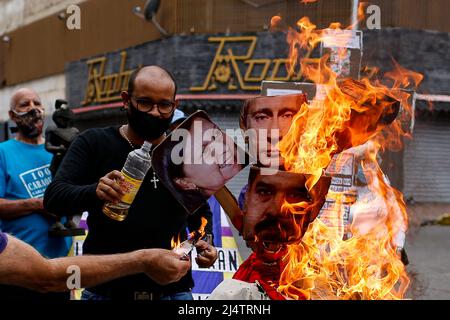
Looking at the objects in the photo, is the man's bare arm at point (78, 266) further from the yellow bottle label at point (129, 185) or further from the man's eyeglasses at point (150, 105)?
the man's eyeglasses at point (150, 105)

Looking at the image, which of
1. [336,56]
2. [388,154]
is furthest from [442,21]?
[336,56]

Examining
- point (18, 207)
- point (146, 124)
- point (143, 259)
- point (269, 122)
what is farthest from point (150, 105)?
point (18, 207)

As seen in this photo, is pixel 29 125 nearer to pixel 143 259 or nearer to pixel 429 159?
pixel 143 259

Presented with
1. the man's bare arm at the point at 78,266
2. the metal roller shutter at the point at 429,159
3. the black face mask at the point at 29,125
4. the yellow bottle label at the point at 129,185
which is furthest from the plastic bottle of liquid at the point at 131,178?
the metal roller shutter at the point at 429,159

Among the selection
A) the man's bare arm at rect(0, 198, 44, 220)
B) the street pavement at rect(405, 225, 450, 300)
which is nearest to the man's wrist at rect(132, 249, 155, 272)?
the man's bare arm at rect(0, 198, 44, 220)

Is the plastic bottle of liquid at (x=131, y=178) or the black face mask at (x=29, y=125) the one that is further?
the black face mask at (x=29, y=125)

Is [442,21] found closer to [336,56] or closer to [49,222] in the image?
[336,56]

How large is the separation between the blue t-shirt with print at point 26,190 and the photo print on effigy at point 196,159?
1.96m

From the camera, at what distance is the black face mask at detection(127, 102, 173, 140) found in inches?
115

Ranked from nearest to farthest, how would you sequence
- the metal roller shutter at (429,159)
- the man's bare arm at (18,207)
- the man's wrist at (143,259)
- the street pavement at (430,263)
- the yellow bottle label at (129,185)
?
the man's wrist at (143,259), the yellow bottle label at (129,185), the man's bare arm at (18,207), the street pavement at (430,263), the metal roller shutter at (429,159)

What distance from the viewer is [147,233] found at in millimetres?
2932

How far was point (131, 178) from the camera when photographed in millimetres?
2514

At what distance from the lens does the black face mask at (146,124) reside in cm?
292

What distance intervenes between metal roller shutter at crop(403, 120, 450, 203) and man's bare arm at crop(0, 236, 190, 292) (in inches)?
518
